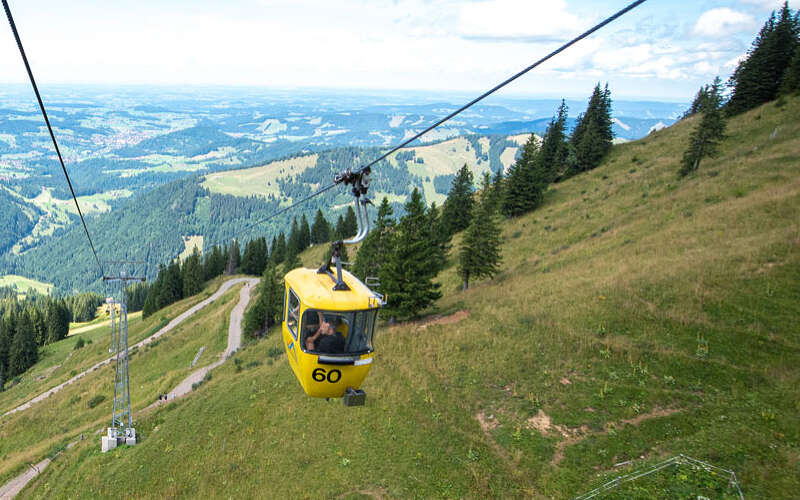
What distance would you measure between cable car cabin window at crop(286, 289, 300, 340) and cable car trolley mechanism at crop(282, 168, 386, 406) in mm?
61

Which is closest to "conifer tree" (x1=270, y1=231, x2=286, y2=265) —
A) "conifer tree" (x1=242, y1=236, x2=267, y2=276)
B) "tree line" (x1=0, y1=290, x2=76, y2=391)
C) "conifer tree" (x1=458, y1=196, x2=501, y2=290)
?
"conifer tree" (x1=242, y1=236, x2=267, y2=276)

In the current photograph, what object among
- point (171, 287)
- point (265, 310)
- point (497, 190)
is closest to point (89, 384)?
point (265, 310)

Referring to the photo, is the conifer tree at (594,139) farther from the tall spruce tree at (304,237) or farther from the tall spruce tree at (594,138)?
the tall spruce tree at (304,237)

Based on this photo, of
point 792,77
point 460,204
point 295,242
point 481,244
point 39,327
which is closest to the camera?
point 481,244

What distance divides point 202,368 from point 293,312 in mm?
42882

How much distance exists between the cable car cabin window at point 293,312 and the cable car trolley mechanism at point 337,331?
2.4 inches

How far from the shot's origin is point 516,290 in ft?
113

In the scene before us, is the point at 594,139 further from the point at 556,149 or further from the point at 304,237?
the point at 304,237

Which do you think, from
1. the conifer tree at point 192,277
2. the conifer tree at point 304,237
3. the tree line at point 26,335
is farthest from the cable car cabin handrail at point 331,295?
the conifer tree at point 192,277

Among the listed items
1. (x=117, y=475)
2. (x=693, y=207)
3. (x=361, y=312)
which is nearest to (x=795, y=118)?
(x=693, y=207)

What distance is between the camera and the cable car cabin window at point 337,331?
11.3 metres

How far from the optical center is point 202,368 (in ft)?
159

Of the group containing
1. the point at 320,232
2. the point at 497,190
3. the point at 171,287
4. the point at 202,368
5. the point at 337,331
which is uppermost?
the point at 337,331

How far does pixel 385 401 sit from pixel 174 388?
103 ft
